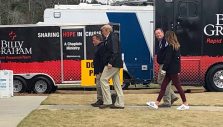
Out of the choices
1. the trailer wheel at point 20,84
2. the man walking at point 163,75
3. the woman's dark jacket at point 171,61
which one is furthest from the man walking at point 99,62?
the trailer wheel at point 20,84

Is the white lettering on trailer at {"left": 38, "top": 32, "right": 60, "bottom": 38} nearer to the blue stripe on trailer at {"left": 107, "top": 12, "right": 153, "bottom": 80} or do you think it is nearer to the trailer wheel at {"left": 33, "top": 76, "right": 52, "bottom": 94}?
the trailer wheel at {"left": 33, "top": 76, "right": 52, "bottom": 94}

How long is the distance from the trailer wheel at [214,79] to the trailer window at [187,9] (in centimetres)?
192

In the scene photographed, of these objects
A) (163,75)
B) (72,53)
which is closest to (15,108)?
(163,75)

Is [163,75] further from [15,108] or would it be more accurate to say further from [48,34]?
[48,34]

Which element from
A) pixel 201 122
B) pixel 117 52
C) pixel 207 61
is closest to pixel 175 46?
pixel 117 52

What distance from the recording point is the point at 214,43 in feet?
57.2

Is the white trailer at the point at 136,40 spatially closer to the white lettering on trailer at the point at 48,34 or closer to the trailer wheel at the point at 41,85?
the white lettering on trailer at the point at 48,34

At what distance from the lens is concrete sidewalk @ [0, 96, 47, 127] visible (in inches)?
417

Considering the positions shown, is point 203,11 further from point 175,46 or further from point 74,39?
point 175,46

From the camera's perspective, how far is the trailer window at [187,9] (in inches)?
688

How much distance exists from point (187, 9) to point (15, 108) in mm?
7503

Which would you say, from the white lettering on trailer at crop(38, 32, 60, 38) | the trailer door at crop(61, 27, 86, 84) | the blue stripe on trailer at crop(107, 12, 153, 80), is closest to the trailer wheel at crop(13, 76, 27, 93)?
the trailer door at crop(61, 27, 86, 84)

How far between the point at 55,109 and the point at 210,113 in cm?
349

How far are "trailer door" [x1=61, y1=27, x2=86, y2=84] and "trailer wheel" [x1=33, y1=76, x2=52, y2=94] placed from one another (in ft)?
1.75
